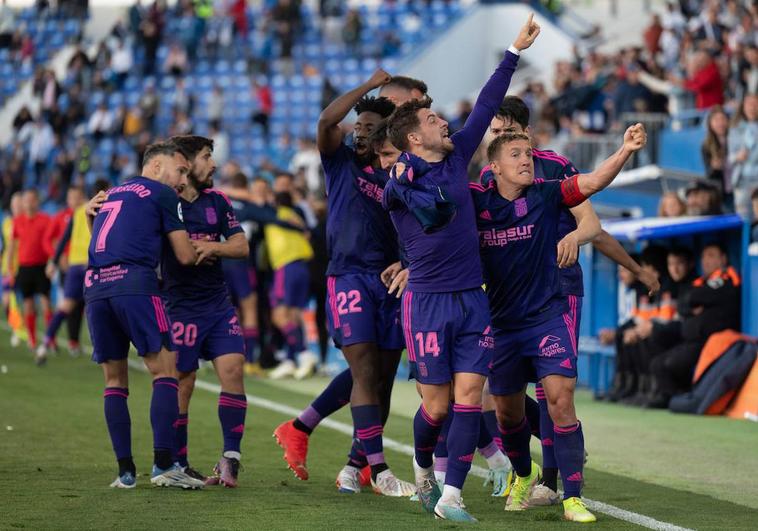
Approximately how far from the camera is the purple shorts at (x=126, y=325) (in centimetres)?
780

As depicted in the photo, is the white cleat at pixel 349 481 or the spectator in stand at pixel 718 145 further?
the spectator in stand at pixel 718 145

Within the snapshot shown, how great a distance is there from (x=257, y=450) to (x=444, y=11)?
86.7 feet

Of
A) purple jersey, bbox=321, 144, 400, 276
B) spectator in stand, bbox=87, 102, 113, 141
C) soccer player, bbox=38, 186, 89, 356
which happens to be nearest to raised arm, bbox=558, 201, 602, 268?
purple jersey, bbox=321, 144, 400, 276

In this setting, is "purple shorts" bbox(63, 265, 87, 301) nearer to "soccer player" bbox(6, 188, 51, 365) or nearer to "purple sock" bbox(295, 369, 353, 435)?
"soccer player" bbox(6, 188, 51, 365)

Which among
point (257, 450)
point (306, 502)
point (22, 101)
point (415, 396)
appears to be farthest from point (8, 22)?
point (306, 502)

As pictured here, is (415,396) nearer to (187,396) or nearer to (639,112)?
(187,396)

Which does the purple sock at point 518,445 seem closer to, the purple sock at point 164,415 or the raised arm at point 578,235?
the raised arm at point 578,235

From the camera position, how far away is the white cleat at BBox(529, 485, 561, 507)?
742 cm

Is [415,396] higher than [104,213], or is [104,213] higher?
[104,213]

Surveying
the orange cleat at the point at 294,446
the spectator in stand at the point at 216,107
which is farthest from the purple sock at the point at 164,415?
the spectator in stand at the point at 216,107

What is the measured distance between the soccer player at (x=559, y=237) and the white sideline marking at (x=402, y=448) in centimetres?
26

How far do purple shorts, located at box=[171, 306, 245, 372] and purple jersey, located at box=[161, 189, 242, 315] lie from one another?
5cm

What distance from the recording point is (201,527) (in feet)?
21.5

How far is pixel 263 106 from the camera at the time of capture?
105 feet
